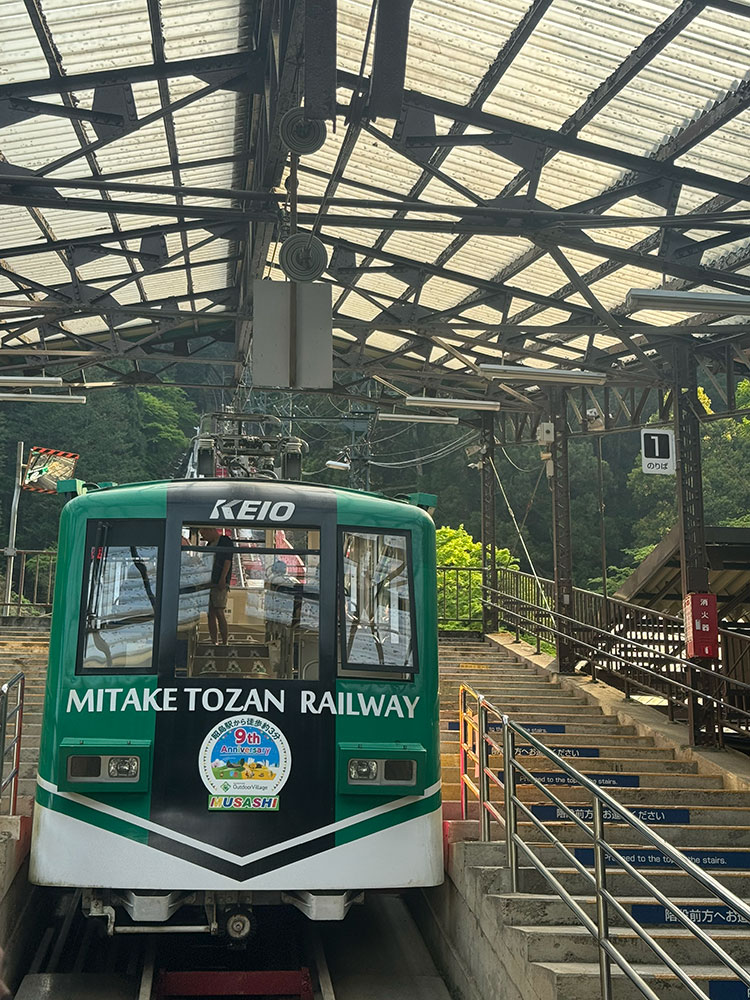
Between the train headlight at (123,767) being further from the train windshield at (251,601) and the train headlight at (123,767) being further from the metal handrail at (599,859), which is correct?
the metal handrail at (599,859)

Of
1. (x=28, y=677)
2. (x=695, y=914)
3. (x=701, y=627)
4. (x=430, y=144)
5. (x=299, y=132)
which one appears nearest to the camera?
(x=695, y=914)

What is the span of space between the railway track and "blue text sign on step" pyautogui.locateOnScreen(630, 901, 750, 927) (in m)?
1.40

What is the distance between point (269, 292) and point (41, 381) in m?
5.44

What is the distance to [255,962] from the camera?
7.86 metres

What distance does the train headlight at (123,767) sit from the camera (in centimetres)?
654

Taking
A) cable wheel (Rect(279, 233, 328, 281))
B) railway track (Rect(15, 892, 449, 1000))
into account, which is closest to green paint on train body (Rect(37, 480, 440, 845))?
railway track (Rect(15, 892, 449, 1000))

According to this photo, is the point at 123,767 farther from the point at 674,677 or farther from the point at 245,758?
the point at 674,677

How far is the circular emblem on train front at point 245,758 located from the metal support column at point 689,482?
6619mm

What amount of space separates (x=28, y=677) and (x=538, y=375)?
7.60 meters

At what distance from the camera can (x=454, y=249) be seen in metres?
13.1

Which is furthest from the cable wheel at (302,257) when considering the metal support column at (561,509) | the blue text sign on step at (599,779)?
the metal support column at (561,509)

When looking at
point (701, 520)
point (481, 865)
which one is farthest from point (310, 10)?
point (701, 520)

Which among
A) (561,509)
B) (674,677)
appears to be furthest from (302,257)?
(561,509)

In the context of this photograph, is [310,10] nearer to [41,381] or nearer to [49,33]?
[49,33]
